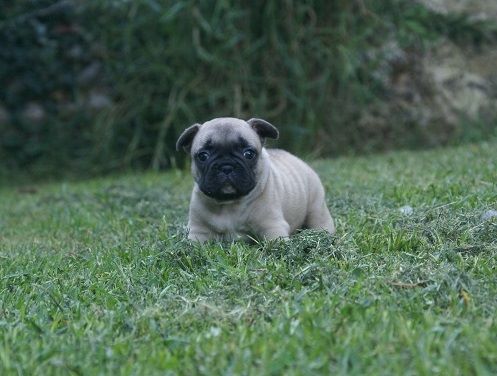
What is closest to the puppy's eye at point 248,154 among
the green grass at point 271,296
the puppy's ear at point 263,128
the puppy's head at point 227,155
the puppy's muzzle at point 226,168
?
the puppy's head at point 227,155

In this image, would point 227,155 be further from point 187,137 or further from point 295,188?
point 295,188

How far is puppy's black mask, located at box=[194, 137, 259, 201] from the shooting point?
14.8 feet

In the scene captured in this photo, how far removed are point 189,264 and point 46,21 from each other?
22.5ft

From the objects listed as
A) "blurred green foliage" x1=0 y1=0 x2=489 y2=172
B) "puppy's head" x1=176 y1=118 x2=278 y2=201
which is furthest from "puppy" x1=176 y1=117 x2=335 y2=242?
"blurred green foliage" x1=0 y1=0 x2=489 y2=172

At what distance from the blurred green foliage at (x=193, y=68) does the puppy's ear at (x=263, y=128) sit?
3873 mm

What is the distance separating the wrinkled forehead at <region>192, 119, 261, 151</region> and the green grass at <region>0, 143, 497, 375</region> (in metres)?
0.54

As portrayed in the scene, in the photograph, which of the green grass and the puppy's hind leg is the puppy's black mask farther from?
the puppy's hind leg

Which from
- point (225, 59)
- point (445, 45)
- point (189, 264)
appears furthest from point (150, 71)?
point (189, 264)

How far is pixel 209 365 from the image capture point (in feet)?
9.07

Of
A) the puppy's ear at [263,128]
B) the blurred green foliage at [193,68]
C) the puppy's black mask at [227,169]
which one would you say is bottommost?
the blurred green foliage at [193,68]

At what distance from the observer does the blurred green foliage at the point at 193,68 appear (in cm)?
905

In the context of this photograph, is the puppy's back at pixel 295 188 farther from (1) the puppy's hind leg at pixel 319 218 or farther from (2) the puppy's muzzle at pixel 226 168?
(2) the puppy's muzzle at pixel 226 168

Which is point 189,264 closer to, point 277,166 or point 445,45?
point 277,166

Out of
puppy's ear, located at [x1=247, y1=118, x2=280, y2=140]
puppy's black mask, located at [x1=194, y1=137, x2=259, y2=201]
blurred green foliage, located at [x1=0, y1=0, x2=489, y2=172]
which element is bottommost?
blurred green foliage, located at [x1=0, y1=0, x2=489, y2=172]
